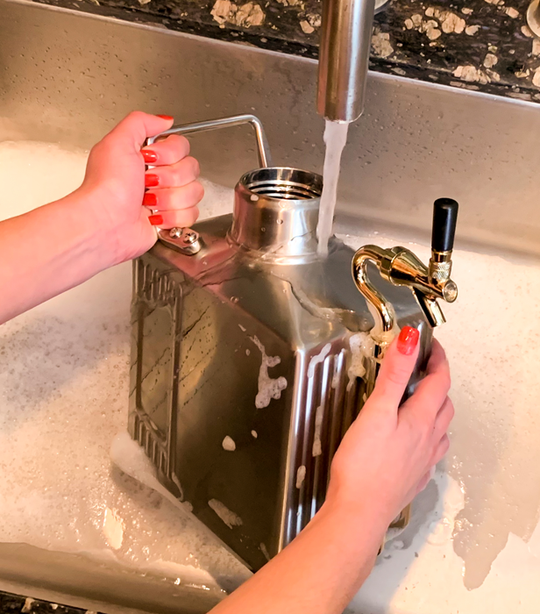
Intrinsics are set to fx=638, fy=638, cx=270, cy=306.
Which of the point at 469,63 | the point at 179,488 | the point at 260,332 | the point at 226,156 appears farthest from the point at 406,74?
the point at 179,488

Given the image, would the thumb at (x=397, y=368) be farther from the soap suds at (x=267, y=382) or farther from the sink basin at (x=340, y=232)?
the sink basin at (x=340, y=232)

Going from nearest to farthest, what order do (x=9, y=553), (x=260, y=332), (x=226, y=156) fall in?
(x=260, y=332), (x=9, y=553), (x=226, y=156)

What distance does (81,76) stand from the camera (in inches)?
35.0

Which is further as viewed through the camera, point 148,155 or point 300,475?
point 148,155

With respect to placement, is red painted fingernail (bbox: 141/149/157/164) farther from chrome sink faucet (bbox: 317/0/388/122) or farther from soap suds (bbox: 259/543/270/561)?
soap suds (bbox: 259/543/270/561)

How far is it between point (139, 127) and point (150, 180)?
0.06 metres

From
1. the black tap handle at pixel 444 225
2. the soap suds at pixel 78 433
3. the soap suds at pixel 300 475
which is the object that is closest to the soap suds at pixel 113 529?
the soap suds at pixel 78 433

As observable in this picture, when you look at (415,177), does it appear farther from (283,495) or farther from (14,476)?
(14,476)

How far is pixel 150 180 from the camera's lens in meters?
0.68

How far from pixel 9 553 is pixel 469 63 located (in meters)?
0.76

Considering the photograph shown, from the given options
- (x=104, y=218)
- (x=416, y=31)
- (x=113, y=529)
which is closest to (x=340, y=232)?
(x=416, y=31)

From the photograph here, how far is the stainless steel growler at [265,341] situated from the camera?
0.52 m

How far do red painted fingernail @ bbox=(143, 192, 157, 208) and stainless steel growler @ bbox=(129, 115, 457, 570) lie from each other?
0.14 ft

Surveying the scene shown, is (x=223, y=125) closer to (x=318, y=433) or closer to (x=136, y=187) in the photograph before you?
(x=136, y=187)
